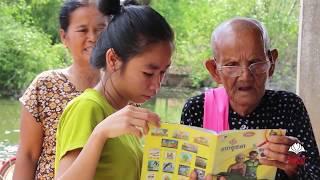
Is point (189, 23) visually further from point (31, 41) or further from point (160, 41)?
point (160, 41)

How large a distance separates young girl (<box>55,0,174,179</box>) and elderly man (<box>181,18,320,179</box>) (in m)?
0.22

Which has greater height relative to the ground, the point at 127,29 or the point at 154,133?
the point at 127,29

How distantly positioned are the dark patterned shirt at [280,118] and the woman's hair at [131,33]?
0.33m

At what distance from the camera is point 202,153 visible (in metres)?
1.36

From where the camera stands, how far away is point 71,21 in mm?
2033

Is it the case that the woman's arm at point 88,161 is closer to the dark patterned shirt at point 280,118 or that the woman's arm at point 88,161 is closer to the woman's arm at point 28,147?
the dark patterned shirt at point 280,118

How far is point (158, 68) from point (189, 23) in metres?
7.44

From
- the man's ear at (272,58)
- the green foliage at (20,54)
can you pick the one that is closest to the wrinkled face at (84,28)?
the man's ear at (272,58)

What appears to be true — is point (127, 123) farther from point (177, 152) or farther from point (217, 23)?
point (217, 23)

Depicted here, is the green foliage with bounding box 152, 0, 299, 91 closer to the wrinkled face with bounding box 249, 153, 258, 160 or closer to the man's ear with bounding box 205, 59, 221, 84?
the man's ear with bounding box 205, 59, 221, 84

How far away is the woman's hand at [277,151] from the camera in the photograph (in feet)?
4.57

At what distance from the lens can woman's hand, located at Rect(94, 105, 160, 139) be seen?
4.19 feet

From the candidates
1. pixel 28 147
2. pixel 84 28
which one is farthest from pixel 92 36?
pixel 28 147

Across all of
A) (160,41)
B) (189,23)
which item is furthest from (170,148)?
(189,23)
